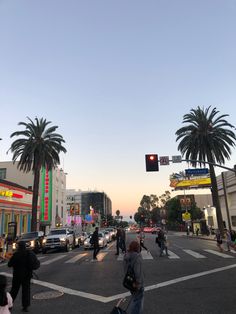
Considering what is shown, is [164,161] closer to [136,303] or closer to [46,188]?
[136,303]

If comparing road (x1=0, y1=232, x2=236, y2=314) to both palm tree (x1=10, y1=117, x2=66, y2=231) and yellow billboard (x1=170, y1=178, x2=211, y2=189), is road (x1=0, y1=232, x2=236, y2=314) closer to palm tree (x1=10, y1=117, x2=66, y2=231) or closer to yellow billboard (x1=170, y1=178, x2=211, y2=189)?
palm tree (x1=10, y1=117, x2=66, y2=231)

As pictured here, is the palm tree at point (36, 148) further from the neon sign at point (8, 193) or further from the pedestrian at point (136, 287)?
the pedestrian at point (136, 287)

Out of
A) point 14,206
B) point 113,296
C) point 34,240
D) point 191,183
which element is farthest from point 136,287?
point 191,183

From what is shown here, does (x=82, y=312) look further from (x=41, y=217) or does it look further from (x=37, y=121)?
(x=41, y=217)

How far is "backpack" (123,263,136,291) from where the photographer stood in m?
6.19

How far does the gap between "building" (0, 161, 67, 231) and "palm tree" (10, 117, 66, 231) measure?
16488 mm

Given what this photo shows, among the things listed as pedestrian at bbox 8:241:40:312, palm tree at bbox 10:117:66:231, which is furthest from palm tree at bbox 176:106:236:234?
pedestrian at bbox 8:241:40:312

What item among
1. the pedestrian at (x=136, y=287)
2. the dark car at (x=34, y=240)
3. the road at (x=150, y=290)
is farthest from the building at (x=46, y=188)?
the pedestrian at (x=136, y=287)

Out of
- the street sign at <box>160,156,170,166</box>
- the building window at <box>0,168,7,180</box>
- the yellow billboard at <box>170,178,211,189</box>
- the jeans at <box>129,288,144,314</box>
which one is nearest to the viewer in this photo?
the jeans at <box>129,288,144,314</box>

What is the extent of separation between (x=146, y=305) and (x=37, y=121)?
36.3 metres

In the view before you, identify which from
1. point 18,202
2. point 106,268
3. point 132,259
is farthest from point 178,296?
point 18,202

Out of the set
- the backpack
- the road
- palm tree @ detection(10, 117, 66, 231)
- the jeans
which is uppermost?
palm tree @ detection(10, 117, 66, 231)

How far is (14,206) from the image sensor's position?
42125 mm

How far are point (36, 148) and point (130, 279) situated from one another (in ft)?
118
